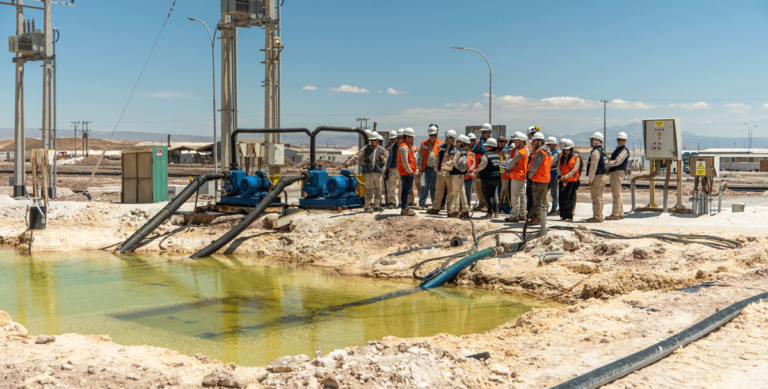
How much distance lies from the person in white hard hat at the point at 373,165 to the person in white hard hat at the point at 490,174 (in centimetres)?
233

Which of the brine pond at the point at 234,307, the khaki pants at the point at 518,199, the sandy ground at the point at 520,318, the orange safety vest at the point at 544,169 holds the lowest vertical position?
the brine pond at the point at 234,307

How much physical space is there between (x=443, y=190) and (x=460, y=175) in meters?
0.76

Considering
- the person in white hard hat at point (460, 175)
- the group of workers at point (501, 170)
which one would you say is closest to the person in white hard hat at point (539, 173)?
the group of workers at point (501, 170)

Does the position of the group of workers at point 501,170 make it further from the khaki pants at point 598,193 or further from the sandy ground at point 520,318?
the sandy ground at point 520,318

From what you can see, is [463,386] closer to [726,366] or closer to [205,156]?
[726,366]

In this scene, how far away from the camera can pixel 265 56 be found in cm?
1891

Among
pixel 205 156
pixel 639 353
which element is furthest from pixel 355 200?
pixel 205 156

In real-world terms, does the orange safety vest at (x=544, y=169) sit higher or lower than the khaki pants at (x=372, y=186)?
higher

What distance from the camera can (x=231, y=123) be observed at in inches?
734

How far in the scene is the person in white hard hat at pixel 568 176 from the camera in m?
12.5

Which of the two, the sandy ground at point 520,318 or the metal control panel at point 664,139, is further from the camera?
the metal control panel at point 664,139

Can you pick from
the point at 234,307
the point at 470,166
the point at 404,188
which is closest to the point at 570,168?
the point at 470,166

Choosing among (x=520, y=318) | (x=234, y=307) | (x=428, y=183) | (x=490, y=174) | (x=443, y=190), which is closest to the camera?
(x=520, y=318)

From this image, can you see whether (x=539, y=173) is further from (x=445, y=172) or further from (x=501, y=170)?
(x=445, y=172)
